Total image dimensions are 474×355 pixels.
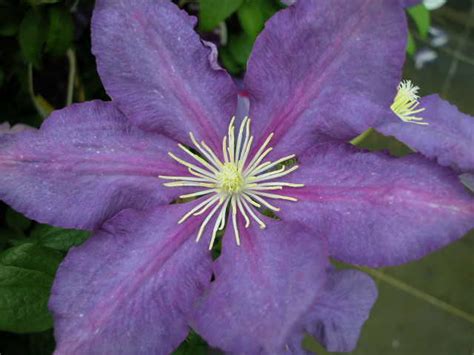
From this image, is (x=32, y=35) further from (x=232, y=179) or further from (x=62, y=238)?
(x=232, y=179)

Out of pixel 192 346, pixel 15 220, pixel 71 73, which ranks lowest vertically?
pixel 15 220

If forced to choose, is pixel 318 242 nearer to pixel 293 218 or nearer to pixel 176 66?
pixel 293 218

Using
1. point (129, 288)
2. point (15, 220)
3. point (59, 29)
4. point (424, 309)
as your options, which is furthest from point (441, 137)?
point (424, 309)

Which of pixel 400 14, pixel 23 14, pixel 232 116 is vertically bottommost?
pixel 23 14

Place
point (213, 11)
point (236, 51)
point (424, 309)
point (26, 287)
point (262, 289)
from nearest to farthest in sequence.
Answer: point (262, 289)
point (26, 287)
point (213, 11)
point (236, 51)
point (424, 309)

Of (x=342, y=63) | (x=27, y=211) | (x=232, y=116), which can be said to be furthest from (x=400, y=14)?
(x=27, y=211)

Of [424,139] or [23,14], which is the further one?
[23,14]

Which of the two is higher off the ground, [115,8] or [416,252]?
[115,8]
